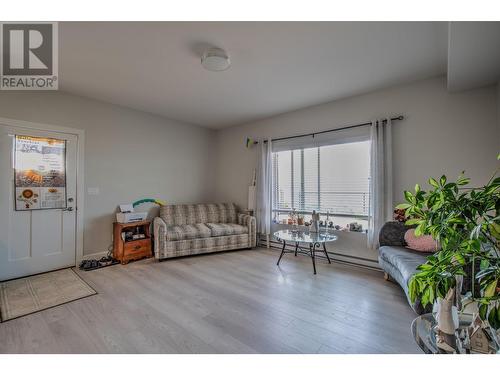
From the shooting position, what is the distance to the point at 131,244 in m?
3.55

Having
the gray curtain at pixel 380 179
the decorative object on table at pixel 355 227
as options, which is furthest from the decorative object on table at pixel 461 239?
the decorative object on table at pixel 355 227

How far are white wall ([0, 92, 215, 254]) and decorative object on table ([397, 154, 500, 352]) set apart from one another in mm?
4079

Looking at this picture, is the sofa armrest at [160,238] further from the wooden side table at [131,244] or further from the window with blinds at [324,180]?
the window with blinds at [324,180]

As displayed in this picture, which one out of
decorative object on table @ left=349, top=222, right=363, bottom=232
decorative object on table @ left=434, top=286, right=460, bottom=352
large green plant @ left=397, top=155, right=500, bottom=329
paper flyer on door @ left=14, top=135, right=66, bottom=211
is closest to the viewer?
large green plant @ left=397, top=155, right=500, bottom=329

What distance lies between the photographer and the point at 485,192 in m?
0.84

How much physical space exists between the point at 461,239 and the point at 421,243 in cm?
206

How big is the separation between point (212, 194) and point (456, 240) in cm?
477

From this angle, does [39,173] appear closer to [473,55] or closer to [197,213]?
[197,213]

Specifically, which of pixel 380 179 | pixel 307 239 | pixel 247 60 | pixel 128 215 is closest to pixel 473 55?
pixel 380 179

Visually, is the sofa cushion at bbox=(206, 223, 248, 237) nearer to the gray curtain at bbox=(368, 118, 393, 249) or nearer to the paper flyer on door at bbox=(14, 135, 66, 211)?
the gray curtain at bbox=(368, 118, 393, 249)

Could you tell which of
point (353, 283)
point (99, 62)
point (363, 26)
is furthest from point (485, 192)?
point (99, 62)

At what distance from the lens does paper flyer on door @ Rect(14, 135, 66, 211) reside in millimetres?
2938

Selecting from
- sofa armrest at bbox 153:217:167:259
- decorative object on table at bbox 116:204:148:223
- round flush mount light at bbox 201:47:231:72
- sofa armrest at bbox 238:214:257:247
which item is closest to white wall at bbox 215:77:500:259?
sofa armrest at bbox 238:214:257:247

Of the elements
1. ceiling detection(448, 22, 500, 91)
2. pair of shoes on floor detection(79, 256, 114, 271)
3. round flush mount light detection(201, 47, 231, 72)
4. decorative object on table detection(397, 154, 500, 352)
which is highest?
round flush mount light detection(201, 47, 231, 72)
